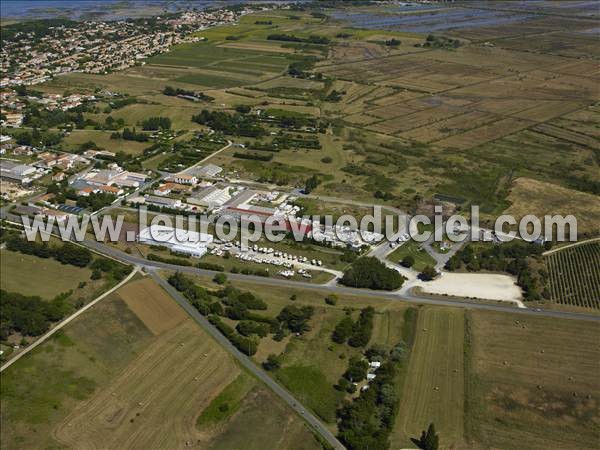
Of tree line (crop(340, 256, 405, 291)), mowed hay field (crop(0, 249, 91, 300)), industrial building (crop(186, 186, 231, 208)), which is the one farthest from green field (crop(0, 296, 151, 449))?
industrial building (crop(186, 186, 231, 208))

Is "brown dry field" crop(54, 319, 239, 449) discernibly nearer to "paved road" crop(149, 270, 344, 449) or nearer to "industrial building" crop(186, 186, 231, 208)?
"paved road" crop(149, 270, 344, 449)

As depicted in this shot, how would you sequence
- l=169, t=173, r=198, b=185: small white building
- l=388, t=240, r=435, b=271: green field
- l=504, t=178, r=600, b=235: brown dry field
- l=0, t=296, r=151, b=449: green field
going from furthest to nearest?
l=169, t=173, r=198, b=185: small white building < l=504, t=178, r=600, b=235: brown dry field < l=388, t=240, r=435, b=271: green field < l=0, t=296, r=151, b=449: green field

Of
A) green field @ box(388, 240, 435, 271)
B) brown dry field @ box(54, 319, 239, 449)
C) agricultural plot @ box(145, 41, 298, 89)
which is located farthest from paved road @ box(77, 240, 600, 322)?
agricultural plot @ box(145, 41, 298, 89)

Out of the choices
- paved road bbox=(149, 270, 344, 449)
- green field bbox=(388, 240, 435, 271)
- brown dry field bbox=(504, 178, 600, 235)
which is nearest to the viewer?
paved road bbox=(149, 270, 344, 449)

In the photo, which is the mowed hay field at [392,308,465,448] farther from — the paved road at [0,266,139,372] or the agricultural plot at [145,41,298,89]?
the agricultural plot at [145,41,298,89]

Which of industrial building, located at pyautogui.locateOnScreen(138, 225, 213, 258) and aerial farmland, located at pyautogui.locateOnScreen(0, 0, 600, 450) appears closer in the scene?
aerial farmland, located at pyautogui.locateOnScreen(0, 0, 600, 450)

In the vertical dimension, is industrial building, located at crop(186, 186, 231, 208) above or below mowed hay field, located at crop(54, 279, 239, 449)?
above

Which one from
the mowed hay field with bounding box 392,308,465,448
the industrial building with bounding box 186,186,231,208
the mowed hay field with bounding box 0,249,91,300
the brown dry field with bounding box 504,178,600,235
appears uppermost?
the brown dry field with bounding box 504,178,600,235

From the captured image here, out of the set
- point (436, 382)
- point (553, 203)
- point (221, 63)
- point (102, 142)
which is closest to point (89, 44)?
point (221, 63)
